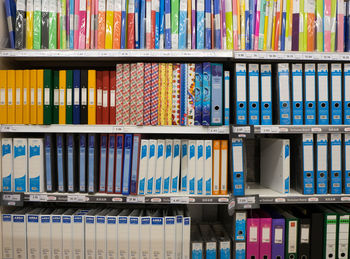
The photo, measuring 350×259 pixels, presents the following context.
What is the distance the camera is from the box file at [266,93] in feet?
5.27

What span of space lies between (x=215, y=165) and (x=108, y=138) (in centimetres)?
68

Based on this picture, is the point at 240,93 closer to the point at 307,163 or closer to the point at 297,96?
the point at 297,96

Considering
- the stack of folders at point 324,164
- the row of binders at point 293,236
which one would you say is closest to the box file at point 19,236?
the row of binders at point 293,236

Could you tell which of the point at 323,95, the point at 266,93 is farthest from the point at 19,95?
the point at 323,95

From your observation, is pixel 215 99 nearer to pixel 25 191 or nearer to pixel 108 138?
pixel 108 138

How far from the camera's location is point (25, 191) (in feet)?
5.34

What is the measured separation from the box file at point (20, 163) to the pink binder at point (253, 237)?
1.39 meters

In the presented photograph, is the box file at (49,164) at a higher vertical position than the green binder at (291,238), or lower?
higher

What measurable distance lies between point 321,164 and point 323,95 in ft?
1.37

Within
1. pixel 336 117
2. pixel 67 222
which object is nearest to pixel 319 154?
pixel 336 117

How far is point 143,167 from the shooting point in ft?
5.22

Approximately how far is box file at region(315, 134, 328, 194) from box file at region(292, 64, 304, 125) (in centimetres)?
Answer: 16

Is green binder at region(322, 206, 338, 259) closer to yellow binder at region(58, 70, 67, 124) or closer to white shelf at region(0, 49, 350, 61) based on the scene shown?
white shelf at region(0, 49, 350, 61)

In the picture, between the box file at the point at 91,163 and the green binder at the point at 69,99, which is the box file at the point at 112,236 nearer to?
the box file at the point at 91,163
